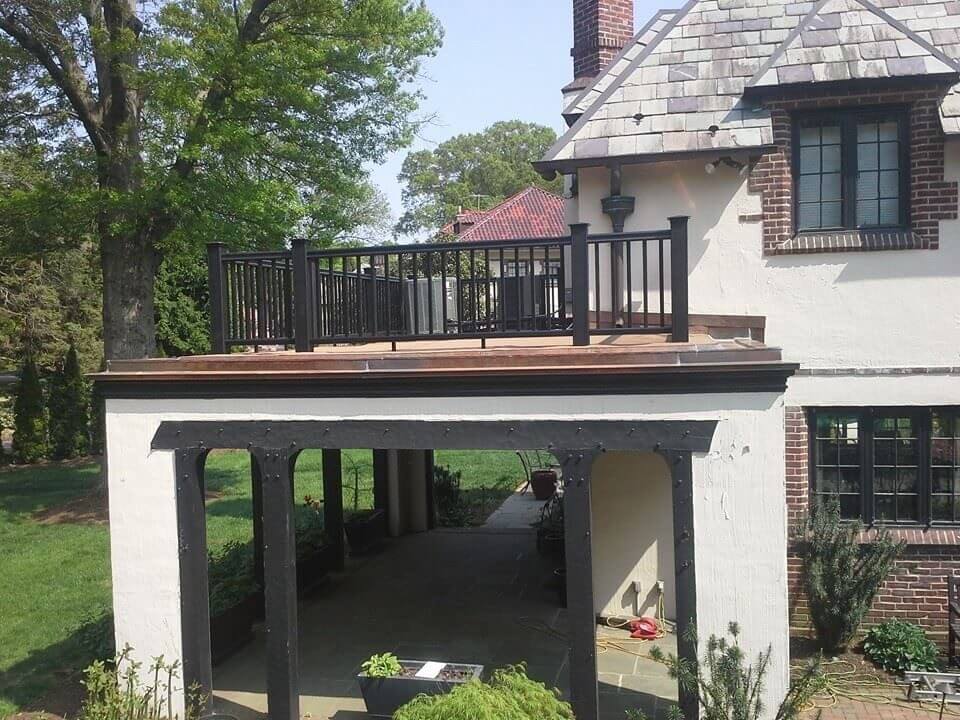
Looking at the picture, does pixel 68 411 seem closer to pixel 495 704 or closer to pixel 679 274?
pixel 495 704

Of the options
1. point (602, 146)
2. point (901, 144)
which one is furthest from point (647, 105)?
point (901, 144)

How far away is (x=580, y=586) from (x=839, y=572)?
11.4 ft

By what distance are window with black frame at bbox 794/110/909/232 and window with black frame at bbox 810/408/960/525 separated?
6.26ft

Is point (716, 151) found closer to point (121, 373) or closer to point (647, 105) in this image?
point (647, 105)

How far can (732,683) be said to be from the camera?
16.4 feet

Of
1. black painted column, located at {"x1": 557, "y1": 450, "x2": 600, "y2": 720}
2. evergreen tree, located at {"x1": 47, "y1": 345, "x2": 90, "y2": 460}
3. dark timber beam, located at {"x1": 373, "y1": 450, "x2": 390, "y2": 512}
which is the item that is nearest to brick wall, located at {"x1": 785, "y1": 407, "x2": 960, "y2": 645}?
black painted column, located at {"x1": 557, "y1": 450, "x2": 600, "y2": 720}

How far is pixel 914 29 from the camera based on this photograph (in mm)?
9031

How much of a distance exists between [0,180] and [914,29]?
17175mm

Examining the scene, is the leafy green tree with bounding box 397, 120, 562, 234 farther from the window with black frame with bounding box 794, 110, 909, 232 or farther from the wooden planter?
the window with black frame with bounding box 794, 110, 909, 232

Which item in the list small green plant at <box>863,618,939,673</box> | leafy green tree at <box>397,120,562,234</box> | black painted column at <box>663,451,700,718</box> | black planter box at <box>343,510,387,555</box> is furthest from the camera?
leafy green tree at <box>397,120,562,234</box>

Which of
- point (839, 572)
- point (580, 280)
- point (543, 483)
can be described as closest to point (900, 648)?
point (839, 572)

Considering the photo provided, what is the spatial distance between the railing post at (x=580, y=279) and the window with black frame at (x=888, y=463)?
11.2 ft

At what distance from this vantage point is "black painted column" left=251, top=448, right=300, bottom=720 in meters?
6.25

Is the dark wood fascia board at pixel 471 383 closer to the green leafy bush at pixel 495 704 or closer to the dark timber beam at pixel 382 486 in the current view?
the green leafy bush at pixel 495 704
